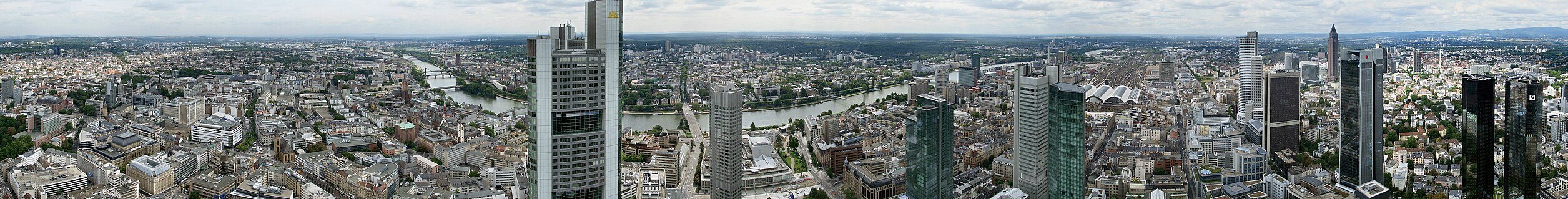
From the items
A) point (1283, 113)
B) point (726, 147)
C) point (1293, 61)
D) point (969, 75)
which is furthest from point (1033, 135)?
point (1293, 61)

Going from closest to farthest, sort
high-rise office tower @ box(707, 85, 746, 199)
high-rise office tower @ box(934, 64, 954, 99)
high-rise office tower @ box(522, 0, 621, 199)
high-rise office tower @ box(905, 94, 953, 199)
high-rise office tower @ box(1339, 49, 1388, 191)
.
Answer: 1. high-rise office tower @ box(522, 0, 621, 199)
2. high-rise office tower @ box(905, 94, 953, 199)
3. high-rise office tower @ box(707, 85, 746, 199)
4. high-rise office tower @ box(1339, 49, 1388, 191)
5. high-rise office tower @ box(934, 64, 954, 99)

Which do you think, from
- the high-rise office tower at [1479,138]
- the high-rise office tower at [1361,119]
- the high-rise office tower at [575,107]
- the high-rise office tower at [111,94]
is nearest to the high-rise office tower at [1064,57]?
the high-rise office tower at [1361,119]

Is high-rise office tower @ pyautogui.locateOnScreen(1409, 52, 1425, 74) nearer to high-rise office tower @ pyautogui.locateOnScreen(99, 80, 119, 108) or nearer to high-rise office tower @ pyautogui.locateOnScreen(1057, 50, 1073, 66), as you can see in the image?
A: high-rise office tower @ pyautogui.locateOnScreen(1057, 50, 1073, 66)

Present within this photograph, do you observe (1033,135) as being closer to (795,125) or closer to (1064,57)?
(795,125)

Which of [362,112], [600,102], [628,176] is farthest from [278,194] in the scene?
[362,112]

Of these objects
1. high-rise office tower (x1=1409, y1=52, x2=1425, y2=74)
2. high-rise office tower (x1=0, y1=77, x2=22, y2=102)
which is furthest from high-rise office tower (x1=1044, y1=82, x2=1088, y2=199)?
high-rise office tower (x1=1409, y1=52, x2=1425, y2=74)

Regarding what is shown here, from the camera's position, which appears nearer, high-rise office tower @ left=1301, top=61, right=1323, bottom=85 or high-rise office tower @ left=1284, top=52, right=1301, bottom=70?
high-rise office tower @ left=1301, top=61, right=1323, bottom=85

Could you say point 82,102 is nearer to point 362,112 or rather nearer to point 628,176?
point 362,112

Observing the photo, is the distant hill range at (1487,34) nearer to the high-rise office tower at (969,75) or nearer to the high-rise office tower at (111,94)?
the high-rise office tower at (969,75)
